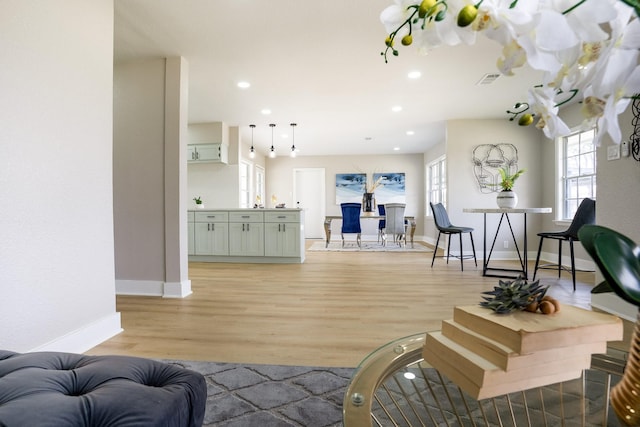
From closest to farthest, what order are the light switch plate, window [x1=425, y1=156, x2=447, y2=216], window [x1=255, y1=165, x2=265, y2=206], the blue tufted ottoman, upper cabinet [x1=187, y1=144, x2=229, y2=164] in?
the blue tufted ottoman < the light switch plate < upper cabinet [x1=187, y1=144, x2=229, y2=164] < window [x1=425, y1=156, x2=447, y2=216] < window [x1=255, y1=165, x2=265, y2=206]

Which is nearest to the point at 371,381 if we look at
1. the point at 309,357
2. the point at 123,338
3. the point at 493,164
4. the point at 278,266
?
the point at 309,357

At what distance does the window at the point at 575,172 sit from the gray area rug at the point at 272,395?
4.71 metres

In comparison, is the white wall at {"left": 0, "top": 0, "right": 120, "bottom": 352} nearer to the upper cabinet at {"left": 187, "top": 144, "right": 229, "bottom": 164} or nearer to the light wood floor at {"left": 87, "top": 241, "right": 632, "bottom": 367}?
the light wood floor at {"left": 87, "top": 241, "right": 632, "bottom": 367}

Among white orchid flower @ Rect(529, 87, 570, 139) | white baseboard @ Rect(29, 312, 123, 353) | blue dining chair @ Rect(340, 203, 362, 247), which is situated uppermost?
white orchid flower @ Rect(529, 87, 570, 139)

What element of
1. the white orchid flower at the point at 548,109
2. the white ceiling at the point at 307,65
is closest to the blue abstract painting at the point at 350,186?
the white ceiling at the point at 307,65

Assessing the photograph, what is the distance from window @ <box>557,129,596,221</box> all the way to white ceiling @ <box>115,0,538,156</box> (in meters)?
1.04

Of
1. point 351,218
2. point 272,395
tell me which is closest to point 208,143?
point 351,218

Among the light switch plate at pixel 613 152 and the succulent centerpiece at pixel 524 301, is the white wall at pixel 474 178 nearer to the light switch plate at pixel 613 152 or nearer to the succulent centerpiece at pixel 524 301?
the light switch plate at pixel 613 152

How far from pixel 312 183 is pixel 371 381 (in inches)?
349

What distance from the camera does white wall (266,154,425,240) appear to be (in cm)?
898

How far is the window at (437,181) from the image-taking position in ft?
23.5

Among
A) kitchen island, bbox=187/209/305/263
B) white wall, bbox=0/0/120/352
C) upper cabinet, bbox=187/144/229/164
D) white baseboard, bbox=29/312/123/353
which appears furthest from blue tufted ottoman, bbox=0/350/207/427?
upper cabinet, bbox=187/144/229/164

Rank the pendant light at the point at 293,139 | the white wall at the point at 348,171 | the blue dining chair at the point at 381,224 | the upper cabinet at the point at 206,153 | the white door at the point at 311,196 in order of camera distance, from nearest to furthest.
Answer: the upper cabinet at the point at 206,153 < the pendant light at the point at 293,139 < the blue dining chair at the point at 381,224 < the white wall at the point at 348,171 < the white door at the point at 311,196

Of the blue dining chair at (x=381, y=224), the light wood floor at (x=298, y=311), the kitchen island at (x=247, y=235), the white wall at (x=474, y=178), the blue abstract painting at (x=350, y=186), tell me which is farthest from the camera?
the blue abstract painting at (x=350, y=186)
